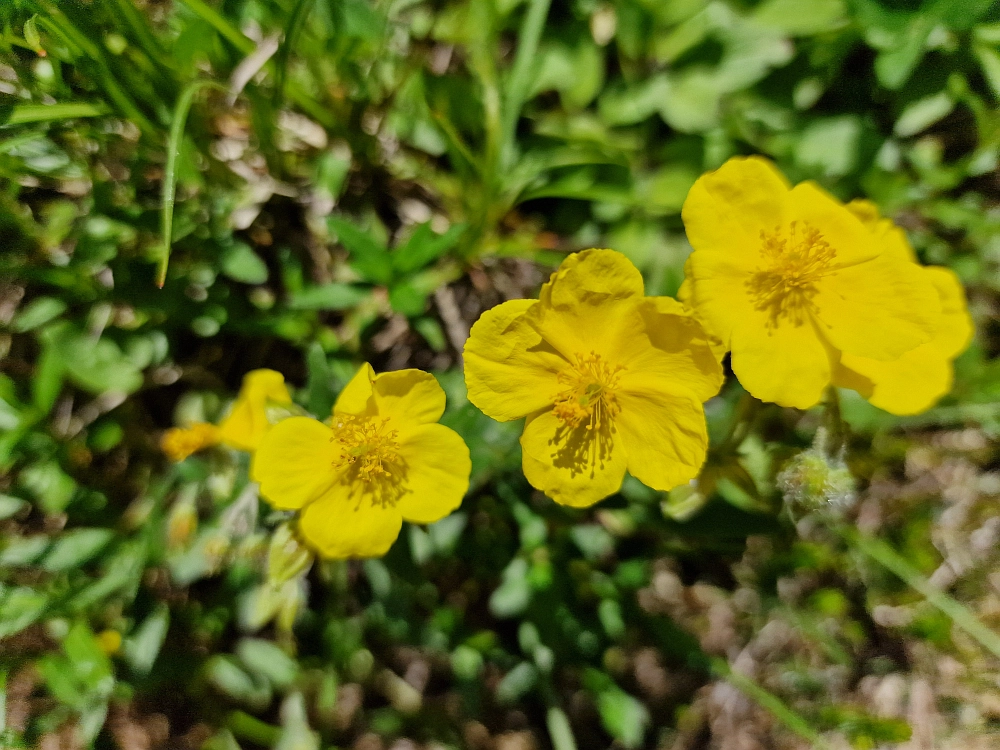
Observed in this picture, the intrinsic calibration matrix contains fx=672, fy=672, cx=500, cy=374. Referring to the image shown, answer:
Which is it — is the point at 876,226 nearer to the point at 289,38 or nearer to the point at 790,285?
the point at 790,285

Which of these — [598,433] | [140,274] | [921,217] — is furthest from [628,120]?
[140,274]

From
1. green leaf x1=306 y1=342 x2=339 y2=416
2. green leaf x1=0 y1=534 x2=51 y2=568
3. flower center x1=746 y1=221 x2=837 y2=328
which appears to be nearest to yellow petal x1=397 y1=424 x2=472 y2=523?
green leaf x1=306 y1=342 x2=339 y2=416

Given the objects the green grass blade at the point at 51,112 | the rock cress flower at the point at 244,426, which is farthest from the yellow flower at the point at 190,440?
the green grass blade at the point at 51,112

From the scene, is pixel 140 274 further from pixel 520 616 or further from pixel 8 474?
pixel 520 616

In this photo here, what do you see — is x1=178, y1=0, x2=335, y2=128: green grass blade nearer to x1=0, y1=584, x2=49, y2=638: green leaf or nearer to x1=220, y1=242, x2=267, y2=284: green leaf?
x1=220, y1=242, x2=267, y2=284: green leaf

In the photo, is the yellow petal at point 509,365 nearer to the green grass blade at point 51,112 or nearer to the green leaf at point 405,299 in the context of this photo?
the green leaf at point 405,299
